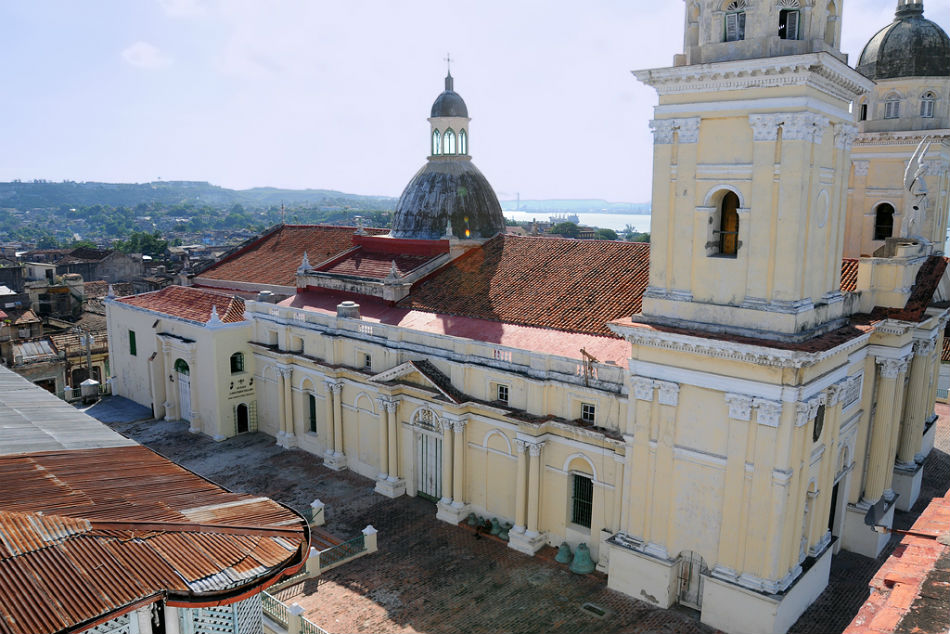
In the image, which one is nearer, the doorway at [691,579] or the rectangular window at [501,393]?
the doorway at [691,579]

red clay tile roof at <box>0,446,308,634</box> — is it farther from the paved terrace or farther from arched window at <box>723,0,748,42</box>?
arched window at <box>723,0,748,42</box>

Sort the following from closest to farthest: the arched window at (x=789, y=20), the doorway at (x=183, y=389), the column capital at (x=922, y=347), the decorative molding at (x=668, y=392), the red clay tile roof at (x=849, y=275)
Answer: the arched window at (x=789, y=20)
the decorative molding at (x=668, y=392)
the red clay tile roof at (x=849, y=275)
the column capital at (x=922, y=347)
the doorway at (x=183, y=389)

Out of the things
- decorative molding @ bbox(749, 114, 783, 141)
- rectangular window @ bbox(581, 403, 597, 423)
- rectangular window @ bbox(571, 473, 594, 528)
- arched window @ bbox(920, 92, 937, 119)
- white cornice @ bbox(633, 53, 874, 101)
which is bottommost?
rectangular window @ bbox(571, 473, 594, 528)

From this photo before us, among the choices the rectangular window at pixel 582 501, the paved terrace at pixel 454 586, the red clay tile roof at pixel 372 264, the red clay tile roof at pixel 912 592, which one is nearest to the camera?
the red clay tile roof at pixel 912 592

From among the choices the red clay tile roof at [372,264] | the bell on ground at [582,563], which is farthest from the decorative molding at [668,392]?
the red clay tile roof at [372,264]

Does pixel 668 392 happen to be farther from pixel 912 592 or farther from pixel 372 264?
pixel 372 264

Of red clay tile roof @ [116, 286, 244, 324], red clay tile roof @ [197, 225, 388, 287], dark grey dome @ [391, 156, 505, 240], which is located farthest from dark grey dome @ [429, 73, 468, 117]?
red clay tile roof @ [116, 286, 244, 324]

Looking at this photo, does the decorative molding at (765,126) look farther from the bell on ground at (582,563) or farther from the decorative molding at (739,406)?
the bell on ground at (582,563)

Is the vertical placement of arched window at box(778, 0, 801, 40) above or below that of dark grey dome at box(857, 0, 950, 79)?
below
